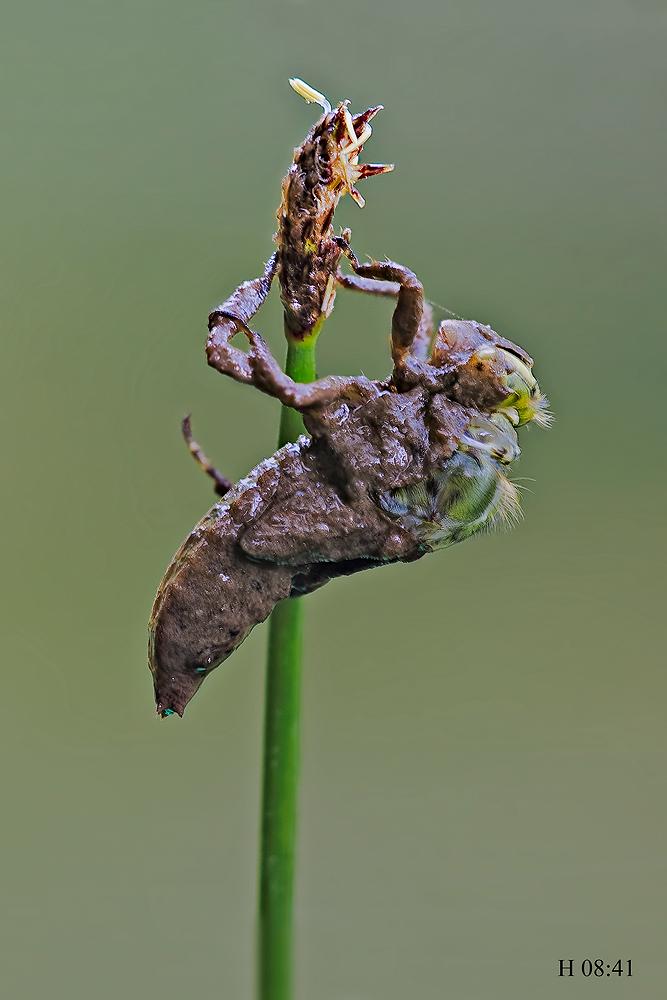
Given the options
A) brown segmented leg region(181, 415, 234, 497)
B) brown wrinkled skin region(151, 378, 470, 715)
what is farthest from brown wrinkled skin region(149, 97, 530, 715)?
brown segmented leg region(181, 415, 234, 497)

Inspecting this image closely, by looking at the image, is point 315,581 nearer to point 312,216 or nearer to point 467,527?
point 467,527

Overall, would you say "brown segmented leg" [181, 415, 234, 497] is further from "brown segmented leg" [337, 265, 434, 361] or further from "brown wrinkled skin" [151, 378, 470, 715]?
"brown segmented leg" [337, 265, 434, 361]

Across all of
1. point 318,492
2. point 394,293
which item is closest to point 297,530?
point 318,492

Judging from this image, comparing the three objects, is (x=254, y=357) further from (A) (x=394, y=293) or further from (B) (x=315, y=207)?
(A) (x=394, y=293)

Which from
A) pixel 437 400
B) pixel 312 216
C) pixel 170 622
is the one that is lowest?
pixel 170 622

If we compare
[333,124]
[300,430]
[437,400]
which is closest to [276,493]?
[300,430]

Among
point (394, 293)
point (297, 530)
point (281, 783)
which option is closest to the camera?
point (281, 783)
